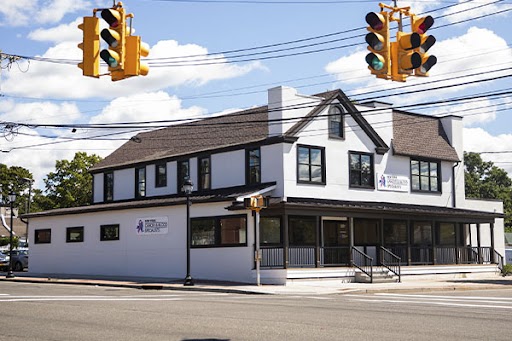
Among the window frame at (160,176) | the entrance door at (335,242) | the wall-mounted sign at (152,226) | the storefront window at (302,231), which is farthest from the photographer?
the window frame at (160,176)

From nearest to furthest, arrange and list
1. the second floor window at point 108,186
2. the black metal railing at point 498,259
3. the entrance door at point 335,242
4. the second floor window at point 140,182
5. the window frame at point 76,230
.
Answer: the entrance door at point 335,242 < the black metal railing at point 498,259 < the window frame at point 76,230 < the second floor window at point 140,182 < the second floor window at point 108,186

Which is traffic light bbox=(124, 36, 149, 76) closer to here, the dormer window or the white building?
the white building

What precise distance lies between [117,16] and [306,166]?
2255cm

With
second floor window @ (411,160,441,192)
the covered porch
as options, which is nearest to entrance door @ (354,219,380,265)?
the covered porch

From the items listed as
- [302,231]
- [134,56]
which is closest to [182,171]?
[302,231]

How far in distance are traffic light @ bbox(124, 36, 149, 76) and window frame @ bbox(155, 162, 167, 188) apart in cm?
2714

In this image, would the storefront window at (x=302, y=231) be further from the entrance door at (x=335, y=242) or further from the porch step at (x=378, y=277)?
the porch step at (x=378, y=277)

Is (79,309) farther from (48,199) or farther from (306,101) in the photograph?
(48,199)

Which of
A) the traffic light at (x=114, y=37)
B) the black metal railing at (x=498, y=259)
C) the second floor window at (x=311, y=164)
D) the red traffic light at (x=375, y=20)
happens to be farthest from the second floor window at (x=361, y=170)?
the traffic light at (x=114, y=37)

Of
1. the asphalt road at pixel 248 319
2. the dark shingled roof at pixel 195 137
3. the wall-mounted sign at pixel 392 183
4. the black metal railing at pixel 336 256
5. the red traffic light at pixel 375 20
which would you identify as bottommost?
the asphalt road at pixel 248 319

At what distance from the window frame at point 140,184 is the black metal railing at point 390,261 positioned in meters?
13.8

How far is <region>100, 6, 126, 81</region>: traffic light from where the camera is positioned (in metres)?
11.9

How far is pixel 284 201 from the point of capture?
1209 inches

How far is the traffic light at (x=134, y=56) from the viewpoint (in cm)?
1206
